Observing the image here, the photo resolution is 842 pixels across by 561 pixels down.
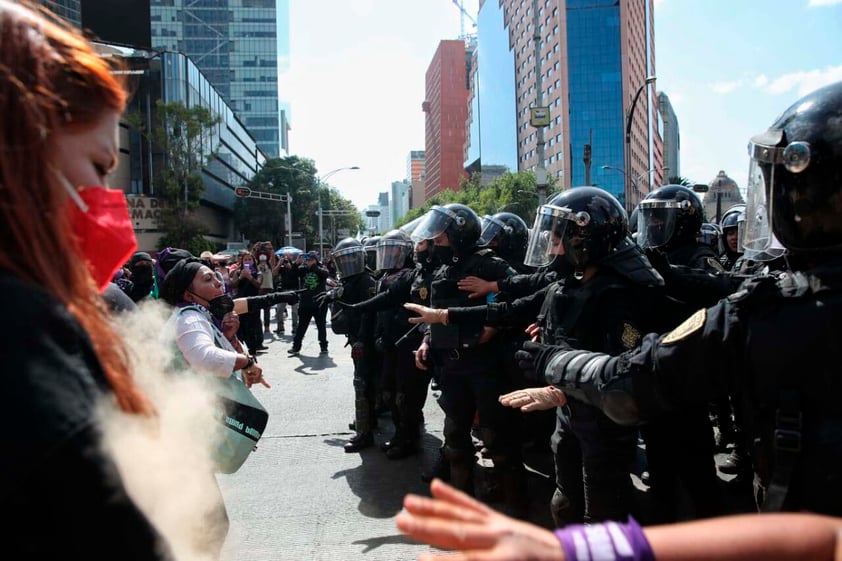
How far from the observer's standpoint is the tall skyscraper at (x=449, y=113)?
145625 mm

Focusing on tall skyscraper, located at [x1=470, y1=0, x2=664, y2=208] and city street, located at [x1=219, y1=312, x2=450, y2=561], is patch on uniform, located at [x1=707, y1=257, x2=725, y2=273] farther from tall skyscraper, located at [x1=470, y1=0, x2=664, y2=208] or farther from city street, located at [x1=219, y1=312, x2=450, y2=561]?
tall skyscraper, located at [x1=470, y1=0, x2=664, y2=208]

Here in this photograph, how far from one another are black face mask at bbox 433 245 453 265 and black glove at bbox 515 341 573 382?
2.17 metres

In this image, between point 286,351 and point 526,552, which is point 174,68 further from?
point 526,552

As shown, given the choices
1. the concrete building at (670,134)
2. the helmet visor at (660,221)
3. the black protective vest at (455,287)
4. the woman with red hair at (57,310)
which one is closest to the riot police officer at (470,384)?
the black protective vest at (455,287)

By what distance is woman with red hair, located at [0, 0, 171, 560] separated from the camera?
698 millimetres

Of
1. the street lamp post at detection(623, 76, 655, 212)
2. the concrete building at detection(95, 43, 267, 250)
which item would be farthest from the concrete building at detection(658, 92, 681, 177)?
the street lamp post at detection(623, 76, 655, 212)

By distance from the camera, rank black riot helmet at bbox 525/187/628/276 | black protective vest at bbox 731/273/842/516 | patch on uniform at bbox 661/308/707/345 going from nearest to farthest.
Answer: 1. black protective vest at bbox 731/273/842/516
2. patch on uniform at bbox 661/308/707/345
3. black riot helmet at bbox 525/187/628/276

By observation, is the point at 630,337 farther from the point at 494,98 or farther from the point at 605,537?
the point at 494,98

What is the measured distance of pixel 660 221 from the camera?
448cm

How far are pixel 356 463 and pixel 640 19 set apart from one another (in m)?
110

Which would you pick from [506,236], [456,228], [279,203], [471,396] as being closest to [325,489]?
[471,396]

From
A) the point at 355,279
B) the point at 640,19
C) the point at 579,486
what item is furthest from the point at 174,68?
the point at 640,19

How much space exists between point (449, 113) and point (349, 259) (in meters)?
148

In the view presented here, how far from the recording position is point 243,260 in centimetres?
1332
